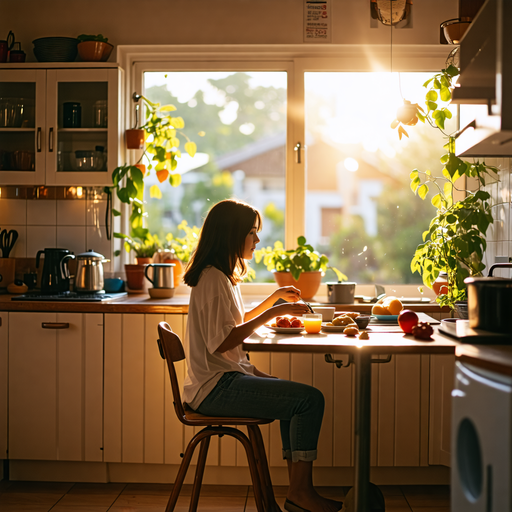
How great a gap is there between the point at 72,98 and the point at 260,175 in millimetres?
1099

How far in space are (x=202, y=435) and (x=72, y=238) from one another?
1.65 meters

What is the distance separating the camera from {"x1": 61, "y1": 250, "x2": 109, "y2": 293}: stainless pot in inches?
118

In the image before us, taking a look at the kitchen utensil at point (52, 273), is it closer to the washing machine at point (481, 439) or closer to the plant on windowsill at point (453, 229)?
the plant on windowsill at point (453, 229)

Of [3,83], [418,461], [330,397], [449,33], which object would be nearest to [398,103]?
[449,33]

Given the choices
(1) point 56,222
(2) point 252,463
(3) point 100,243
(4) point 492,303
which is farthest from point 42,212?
(4) point 492,303

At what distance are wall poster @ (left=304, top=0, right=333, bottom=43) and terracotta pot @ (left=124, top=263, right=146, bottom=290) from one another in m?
1.54

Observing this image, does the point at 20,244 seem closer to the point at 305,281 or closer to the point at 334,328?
the point at 305,281

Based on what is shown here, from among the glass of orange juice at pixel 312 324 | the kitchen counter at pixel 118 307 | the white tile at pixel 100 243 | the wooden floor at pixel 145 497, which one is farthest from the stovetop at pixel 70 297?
the glass of orange juice at pixel 312 324

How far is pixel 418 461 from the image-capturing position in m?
2.79

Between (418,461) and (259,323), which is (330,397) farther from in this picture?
(259,323)

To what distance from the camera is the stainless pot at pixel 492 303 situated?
1.72m

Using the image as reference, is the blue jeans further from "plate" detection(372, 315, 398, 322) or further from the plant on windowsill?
the plant on windowsill

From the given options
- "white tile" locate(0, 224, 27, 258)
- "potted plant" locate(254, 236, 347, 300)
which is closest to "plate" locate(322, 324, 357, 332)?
"potted plant" locate(254, 236, 347, 300)

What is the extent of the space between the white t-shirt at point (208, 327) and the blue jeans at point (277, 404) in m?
0.04
